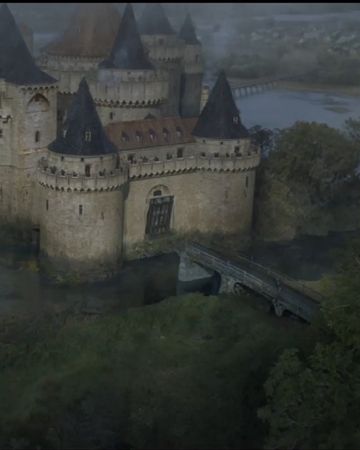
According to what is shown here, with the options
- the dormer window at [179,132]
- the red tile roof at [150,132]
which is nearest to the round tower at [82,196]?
the red tile roof at [150,132]

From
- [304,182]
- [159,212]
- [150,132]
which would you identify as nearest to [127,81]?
[150,132]

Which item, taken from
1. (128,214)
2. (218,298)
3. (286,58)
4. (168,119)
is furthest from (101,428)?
(286,58)

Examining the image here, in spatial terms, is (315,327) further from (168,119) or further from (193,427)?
(168,119)

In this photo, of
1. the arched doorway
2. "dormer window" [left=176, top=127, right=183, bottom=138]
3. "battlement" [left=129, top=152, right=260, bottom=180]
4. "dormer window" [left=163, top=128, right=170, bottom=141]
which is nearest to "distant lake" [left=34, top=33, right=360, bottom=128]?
"battlement" [left=129, top=152, right=260, bottom=180]

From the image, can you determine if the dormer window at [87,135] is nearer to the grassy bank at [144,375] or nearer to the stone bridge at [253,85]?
the grassy bank at [144,375]

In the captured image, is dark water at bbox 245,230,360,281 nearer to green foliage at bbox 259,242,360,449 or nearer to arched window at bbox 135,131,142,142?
arched window at bbox 135,131,142,142

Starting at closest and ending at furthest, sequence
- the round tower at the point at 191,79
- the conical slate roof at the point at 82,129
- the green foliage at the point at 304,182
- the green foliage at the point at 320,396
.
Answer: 1. the green foliage at the point at 320,396
2. the conical slate roof at the point at 82,129
3. the green foliage at the point at 304,182
4. the round tower at the point at 191,79
